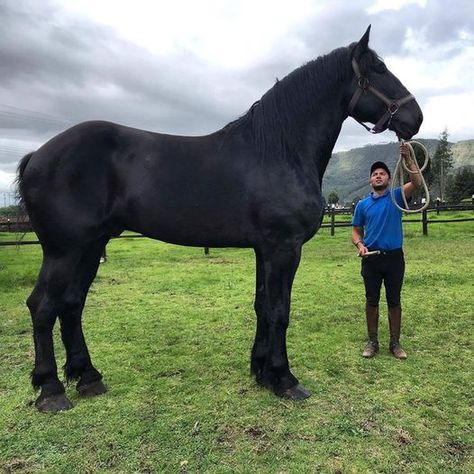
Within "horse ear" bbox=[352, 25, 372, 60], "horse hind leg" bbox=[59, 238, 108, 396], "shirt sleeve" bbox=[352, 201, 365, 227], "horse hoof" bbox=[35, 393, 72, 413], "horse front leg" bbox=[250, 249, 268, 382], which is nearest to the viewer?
"horse hoof" bbox=[35, 393, 72, 413]

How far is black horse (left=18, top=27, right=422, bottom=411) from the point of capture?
11.0ft

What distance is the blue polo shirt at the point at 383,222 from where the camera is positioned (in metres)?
4.49

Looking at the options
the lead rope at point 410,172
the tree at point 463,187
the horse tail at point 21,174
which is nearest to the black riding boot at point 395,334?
the lead rope at point 410,172

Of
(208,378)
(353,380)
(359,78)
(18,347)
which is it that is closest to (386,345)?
(353,380)

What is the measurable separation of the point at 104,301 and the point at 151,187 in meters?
4.32

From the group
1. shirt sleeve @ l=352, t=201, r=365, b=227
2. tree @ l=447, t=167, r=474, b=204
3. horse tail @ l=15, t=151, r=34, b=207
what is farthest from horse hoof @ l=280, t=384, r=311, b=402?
tree @ l=447, t=167, r=474, b=204

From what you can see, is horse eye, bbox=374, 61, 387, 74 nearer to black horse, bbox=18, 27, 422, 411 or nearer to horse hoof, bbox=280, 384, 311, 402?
black horse, bbox=18, 27, 422, 411

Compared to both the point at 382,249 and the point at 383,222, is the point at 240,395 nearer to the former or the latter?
the point at 382,249

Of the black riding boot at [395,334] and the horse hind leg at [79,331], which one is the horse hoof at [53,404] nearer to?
the horse hind leg at [79,331]

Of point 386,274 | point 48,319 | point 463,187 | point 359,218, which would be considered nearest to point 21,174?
point 48,319

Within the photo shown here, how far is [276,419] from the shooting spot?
3.11 metres

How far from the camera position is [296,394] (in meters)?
3.46

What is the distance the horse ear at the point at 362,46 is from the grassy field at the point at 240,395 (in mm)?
2890

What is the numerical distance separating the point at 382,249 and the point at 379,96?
1.69 m
